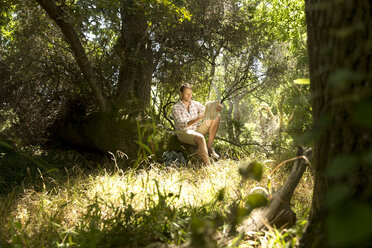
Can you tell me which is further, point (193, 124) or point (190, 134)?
point (193, 124)

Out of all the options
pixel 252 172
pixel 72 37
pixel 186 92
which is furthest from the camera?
pixel 186 92

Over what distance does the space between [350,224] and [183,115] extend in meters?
4.89

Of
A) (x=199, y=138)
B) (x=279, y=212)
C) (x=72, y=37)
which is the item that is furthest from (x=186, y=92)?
(x=279, y=212)

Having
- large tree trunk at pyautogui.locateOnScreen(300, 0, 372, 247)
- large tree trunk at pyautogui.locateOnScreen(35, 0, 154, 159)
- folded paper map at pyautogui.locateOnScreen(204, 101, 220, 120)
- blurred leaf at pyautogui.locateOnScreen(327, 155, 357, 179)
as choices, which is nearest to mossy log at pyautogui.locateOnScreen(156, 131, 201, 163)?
large tree trunk at pyautogui.locateOnScreen(35, 0, 154, 159)

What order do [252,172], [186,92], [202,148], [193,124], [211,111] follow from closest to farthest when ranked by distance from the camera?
[252,172], [202,148], [211,111], [186,92], [193,124]

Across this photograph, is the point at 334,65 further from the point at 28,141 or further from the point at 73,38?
the point at 28,141

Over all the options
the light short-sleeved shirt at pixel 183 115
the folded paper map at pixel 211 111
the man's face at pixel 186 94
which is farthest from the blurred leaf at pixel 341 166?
the man's face at pixel 186 94

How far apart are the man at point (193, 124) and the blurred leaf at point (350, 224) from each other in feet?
14.5

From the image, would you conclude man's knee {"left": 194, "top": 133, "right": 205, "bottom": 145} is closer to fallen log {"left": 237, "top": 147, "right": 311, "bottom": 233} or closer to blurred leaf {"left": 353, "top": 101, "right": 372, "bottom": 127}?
fallen log {"left": 237, "top": 147, "right": 311, "bottom": 233}

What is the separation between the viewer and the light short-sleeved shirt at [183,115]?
5242 millimetres

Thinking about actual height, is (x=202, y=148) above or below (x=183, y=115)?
below

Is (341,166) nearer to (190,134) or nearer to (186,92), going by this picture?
(190,134)

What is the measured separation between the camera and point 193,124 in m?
5.71

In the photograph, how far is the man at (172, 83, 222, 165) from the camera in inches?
196
